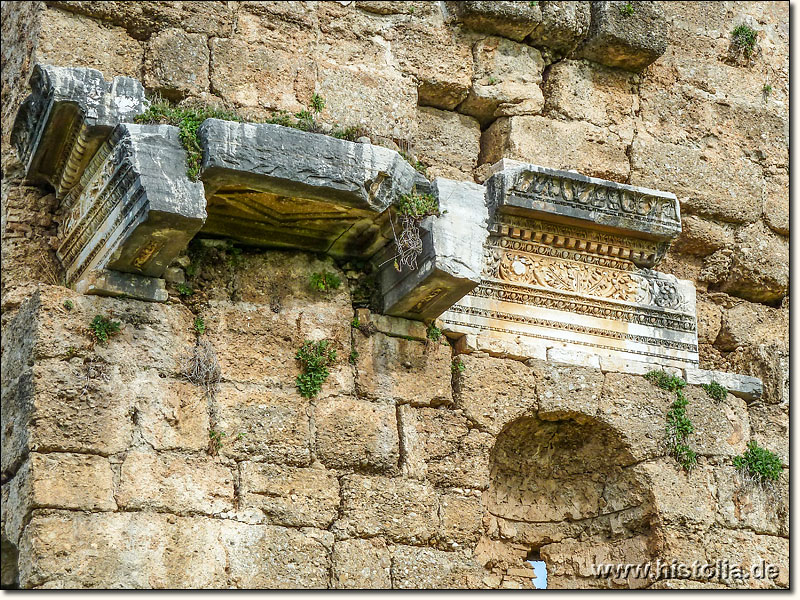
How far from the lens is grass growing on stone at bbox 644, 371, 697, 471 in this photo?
7574 millimetres

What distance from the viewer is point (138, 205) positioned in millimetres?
6230

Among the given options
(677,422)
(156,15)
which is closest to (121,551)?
(156,15)

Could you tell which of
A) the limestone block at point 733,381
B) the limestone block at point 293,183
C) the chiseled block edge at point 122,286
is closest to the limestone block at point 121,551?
the chiseled block edge at point 122,286

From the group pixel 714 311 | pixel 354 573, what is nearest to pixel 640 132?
pixel 714 311

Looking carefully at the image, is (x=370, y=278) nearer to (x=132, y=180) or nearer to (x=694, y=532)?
(x=132, y=180)

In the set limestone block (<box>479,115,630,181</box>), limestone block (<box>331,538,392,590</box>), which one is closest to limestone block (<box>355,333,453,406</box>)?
limestone block (<box>331,538,392,590</box>)

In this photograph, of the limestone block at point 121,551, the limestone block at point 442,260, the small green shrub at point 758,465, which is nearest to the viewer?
the limestone block at point 121,551

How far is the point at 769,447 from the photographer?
26.2ft

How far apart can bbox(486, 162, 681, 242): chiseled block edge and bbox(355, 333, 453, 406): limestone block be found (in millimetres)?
928

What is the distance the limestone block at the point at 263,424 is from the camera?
6621 mm

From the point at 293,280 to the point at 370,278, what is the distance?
1.51 ft

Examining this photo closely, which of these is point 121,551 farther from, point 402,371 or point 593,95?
point 593,95

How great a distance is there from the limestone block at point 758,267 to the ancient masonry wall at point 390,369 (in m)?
0.02

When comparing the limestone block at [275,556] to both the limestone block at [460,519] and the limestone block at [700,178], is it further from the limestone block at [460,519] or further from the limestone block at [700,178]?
the limestone block at [700,178]
